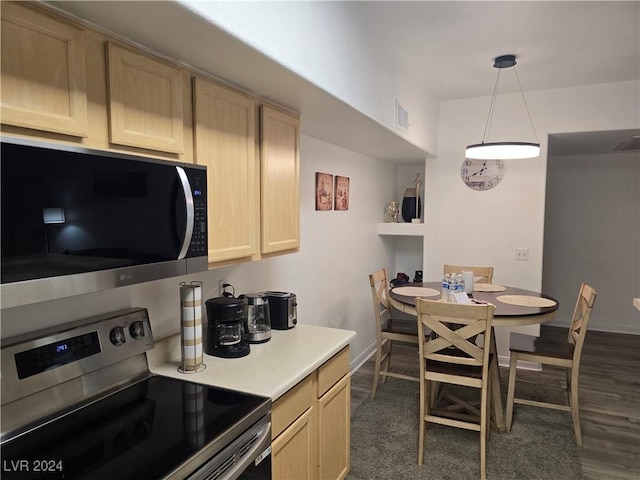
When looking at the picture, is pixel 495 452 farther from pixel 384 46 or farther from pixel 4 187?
pixel 4 187

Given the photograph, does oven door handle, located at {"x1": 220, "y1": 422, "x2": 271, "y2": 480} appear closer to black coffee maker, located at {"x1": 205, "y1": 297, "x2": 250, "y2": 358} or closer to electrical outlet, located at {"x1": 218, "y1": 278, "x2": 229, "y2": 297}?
black coffee maker, located at {"x1": 205, "y1": 297, "x2": 250, "y2": 358}

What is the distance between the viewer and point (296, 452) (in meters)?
1.72

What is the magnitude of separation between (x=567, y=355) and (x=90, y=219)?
114 inches

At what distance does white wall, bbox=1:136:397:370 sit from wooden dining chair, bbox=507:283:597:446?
1.41 meters

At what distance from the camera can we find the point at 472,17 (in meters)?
2.38

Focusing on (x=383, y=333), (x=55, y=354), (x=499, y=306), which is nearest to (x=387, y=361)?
(x=383, y=333)

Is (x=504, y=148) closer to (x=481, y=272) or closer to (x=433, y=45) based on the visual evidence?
(x=433, y=45)

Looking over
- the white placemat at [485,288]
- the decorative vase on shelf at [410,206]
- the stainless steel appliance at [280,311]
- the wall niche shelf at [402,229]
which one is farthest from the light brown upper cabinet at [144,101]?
the decorative vase on shelf at [410,206]

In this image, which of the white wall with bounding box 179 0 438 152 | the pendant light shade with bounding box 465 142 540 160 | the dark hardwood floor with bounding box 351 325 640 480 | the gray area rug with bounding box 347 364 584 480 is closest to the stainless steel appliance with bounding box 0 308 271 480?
the white wall with bounding box 179 0 438 152

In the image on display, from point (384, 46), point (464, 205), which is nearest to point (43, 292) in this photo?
point (384, 46)

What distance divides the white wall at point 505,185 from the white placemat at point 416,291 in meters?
1.09

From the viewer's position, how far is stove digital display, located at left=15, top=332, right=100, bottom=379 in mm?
1241

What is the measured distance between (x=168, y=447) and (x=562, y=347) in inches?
109

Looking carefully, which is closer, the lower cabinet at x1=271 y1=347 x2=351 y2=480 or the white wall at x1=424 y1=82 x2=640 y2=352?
the lower cabinet at x1=271 y1=347 x2=351 y2=480
